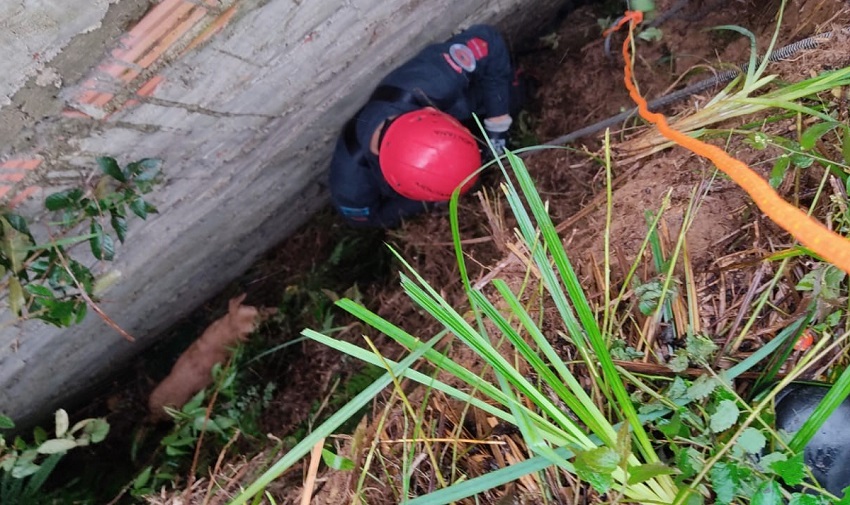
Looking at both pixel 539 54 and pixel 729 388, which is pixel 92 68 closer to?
pixel 729 388

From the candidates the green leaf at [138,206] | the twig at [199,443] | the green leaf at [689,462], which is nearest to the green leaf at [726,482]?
the green leaf at [689,462]

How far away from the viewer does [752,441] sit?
953mm

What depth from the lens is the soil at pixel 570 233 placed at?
1.35 metres

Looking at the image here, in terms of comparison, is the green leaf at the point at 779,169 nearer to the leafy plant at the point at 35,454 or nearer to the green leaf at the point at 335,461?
the green leaf at the point at 335,461

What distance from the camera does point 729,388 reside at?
1.02 meters

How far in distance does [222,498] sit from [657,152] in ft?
5.47

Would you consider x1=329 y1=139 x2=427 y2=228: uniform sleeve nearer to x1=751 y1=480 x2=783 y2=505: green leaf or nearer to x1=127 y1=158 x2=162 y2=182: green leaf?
x1=127 y1=158 x2=162 y2=182: green leaf

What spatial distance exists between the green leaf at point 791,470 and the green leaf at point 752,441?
0.07 metres

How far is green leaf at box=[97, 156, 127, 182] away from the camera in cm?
156

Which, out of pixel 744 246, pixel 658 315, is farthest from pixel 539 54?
pixel 658 315

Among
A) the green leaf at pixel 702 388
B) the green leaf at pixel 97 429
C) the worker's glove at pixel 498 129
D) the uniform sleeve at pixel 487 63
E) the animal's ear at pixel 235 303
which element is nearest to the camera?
the green leaf at pixel 702 388

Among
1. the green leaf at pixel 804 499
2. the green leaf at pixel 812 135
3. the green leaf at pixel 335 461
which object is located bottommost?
the green leaf at pixel 804 499

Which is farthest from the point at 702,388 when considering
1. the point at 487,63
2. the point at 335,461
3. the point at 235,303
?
the point at 235,303

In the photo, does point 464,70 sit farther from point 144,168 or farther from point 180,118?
point 144,168
